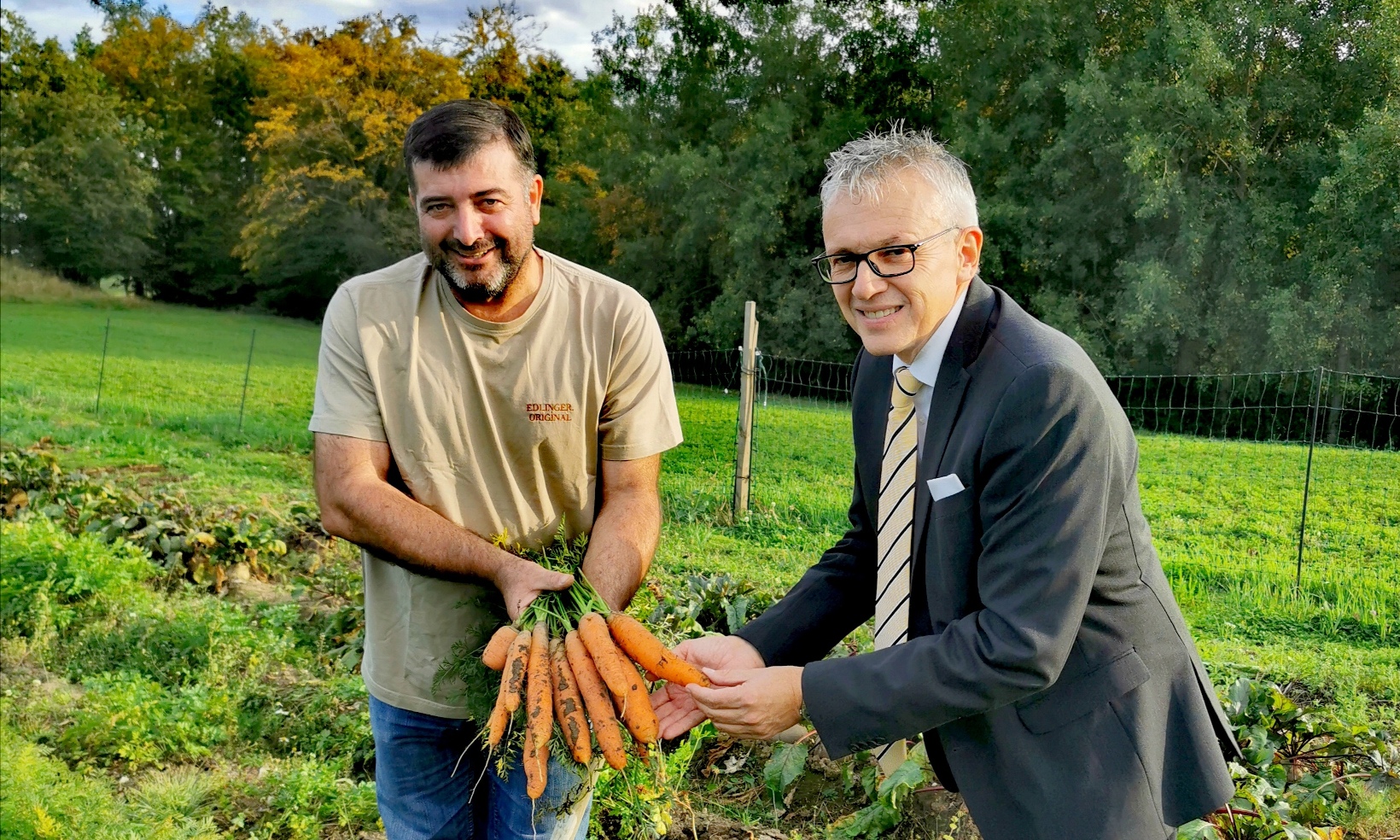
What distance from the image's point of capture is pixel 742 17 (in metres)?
25.8

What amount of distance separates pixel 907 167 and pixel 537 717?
1387 mm

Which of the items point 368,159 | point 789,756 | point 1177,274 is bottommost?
point 789,756

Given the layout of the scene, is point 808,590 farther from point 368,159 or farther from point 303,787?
point 368,159

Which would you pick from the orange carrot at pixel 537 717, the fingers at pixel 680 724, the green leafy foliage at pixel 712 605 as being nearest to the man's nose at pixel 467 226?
the orange carrot at pixel 537 717

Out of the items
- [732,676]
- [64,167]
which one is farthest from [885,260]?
[64,167]

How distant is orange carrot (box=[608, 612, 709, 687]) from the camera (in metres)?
2.37

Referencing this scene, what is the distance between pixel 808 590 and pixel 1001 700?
2.37 ft

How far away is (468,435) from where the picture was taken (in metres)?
2.39

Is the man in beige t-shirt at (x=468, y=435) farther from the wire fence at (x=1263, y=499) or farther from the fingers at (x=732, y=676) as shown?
the wire fence at (x=1263, y=499)

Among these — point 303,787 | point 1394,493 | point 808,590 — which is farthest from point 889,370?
point 1394,493

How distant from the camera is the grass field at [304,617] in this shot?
3955 mm

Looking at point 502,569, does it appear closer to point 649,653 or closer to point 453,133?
point 649,653

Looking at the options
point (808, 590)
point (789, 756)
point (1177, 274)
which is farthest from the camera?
point (1177, 274)

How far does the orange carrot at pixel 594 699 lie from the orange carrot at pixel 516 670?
0.10m
